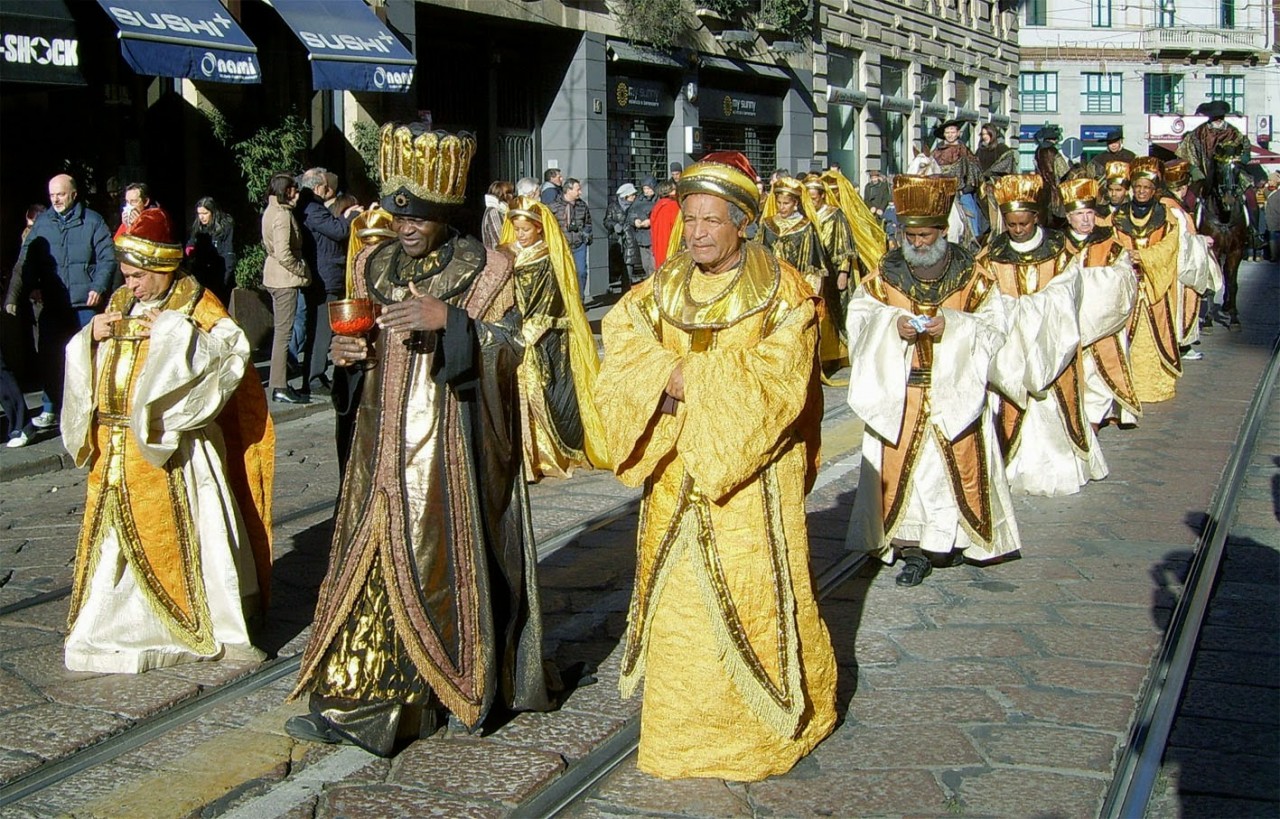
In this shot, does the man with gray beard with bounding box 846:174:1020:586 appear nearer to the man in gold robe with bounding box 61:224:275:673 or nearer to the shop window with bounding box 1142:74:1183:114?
the man in gold robe with bounding box 61:224:275:673

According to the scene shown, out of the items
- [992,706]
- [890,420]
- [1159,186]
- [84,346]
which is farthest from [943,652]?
[1159,186]

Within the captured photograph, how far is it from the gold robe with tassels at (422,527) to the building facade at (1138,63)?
51.9 metres

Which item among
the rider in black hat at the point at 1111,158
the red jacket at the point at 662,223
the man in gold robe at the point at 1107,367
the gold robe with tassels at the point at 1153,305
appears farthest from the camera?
the red jacket at the point at 662,223

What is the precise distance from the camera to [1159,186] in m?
13.1

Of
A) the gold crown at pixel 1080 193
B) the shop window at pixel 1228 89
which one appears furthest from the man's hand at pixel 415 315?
the shop window at pixel 1228 89

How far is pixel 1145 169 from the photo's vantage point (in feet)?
40.4

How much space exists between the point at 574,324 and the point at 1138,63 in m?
53.0

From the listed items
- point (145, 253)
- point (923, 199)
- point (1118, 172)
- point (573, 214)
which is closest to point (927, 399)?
point (923, 199)

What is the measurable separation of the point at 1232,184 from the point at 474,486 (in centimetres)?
1513

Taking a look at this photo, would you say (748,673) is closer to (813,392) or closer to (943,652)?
(813,392)

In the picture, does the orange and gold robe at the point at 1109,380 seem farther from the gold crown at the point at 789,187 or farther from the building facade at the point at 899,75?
the building facade at the point at 899,75

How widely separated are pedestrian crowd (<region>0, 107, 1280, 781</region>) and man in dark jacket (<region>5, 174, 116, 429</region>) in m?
3.51

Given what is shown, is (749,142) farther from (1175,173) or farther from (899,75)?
(1175,173)

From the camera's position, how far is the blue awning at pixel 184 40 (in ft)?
41.8
